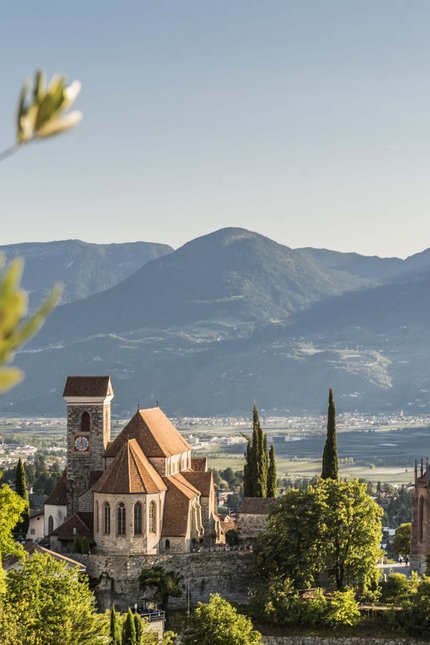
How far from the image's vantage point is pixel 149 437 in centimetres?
6506

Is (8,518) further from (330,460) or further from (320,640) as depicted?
(330,460)

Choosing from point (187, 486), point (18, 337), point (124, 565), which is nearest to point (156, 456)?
point (187, 486)

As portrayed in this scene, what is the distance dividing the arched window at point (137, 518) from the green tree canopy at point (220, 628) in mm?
8278

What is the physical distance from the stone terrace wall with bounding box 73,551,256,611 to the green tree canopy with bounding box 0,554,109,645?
7818mm

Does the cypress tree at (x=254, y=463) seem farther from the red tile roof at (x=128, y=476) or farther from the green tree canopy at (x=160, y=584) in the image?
the green tree canopy at (x=160, y=584)

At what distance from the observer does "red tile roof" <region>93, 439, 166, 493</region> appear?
58.9m

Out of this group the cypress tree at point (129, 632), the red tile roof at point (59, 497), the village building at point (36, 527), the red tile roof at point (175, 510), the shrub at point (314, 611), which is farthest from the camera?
the village building at point (36, 527)

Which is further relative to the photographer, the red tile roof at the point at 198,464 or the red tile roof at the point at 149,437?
→ the red tile roof at the point at 198,464

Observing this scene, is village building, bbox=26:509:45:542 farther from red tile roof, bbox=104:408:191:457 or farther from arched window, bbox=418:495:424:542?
arched window, bbox=418:495:424:542

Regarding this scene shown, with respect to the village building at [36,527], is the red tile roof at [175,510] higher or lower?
higher

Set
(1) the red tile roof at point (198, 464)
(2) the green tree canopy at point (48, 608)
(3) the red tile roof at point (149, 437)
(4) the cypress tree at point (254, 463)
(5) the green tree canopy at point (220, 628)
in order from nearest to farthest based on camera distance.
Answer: (2) the green tree canopy at point (48, 608) < (5) the green tree canopy at point (220, 628) < (3) the red tile roof at point (149, 437) < (4) the cypress tree at point (254, 463) < (1) the red tile roof at point (198, 464)

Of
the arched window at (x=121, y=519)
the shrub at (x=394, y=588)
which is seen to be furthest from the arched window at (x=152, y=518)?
the shrub at (x=394, y=588)

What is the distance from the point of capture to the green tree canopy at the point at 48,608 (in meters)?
42.4

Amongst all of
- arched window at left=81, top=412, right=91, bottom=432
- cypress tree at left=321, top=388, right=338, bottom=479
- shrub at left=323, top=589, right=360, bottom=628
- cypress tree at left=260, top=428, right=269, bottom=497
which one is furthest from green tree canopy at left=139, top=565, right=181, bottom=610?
cypress tree at left=260, top=428, right=269, bottom=497
